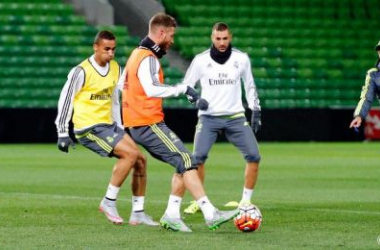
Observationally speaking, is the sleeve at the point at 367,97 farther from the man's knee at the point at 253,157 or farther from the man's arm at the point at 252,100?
the man's knee at the point at 253,157

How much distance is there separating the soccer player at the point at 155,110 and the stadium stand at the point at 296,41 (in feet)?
80.7

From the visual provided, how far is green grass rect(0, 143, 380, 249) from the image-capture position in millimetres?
10531

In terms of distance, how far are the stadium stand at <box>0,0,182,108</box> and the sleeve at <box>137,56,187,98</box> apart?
2134 cm

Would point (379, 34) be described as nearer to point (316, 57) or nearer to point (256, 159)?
point (316, 57)

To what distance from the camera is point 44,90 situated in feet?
113

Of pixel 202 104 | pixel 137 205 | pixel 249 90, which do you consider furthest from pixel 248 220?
pixel 249 90

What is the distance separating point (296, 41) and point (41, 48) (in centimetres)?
913

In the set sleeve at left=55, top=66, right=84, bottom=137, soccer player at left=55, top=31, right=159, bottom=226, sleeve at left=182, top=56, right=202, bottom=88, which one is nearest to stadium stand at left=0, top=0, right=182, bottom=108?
sleeve at left=182, top=56, right=202, bottom=88

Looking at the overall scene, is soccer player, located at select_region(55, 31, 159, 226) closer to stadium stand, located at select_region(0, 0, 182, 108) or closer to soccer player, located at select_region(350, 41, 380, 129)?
soccer player, located at select_region(350, 41, 380, 129)

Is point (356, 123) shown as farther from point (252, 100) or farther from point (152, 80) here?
point (152, 80)

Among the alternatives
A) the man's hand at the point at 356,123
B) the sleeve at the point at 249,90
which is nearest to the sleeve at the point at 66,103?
the sleeve at the point at 249,90

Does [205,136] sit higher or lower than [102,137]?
lower

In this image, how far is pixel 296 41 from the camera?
3966 centimetres

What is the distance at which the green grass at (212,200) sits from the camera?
10531 millimetres
